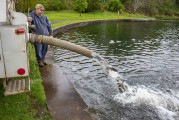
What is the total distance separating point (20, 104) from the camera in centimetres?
650

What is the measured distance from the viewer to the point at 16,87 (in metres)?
5.88

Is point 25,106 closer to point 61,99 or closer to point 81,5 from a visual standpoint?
point 61,99

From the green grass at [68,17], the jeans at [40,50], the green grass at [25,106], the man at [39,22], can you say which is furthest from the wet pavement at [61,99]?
the green grass at [68,17]

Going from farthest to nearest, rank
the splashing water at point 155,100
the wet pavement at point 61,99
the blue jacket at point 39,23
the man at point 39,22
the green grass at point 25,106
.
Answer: the blue jacket at point 39,23 < the man at point 39,22 < the splashing water at point 155,100 < the wet pavement at point 61,99 < the green grass at point 25,106

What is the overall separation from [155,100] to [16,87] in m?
4.54

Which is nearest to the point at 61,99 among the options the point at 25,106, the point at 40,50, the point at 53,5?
the point at 25,106

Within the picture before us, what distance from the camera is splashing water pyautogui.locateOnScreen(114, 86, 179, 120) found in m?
7.44

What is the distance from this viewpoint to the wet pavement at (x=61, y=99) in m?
6.48

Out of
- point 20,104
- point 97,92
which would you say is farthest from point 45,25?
point 20,104

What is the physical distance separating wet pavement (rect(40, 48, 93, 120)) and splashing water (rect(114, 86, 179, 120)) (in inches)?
62.7

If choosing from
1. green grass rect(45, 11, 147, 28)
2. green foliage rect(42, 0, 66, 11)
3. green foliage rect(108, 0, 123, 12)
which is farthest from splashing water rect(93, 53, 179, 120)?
green foliage rect(108, 0, 123, 12)

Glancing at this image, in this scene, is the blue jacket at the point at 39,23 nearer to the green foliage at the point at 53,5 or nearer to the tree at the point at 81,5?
the tree at the point at 81,5

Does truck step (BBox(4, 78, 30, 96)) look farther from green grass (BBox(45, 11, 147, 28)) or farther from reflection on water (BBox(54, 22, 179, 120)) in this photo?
green grass (BBox(45, 11, 147, 28))

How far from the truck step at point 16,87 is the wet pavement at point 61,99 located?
0.99 m
